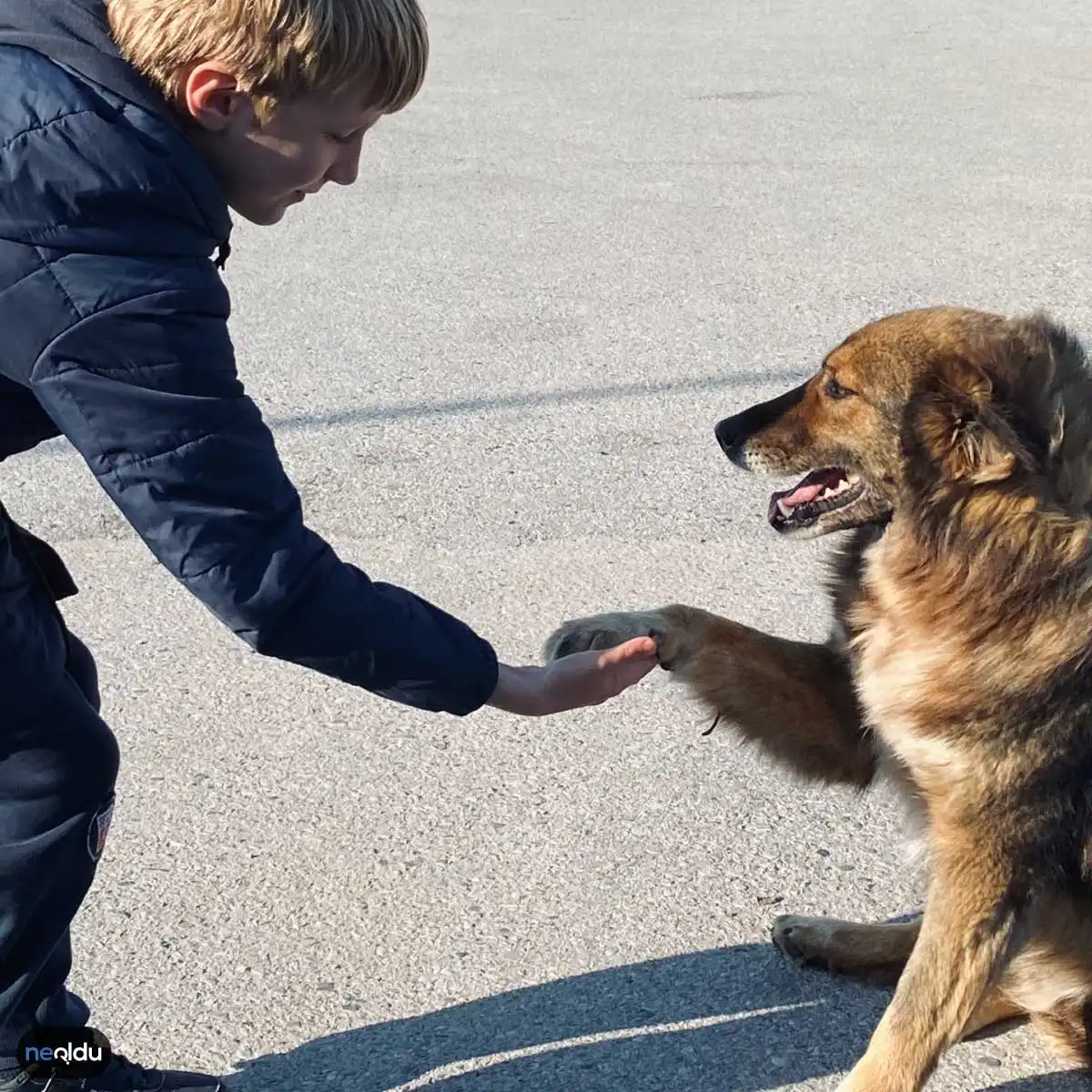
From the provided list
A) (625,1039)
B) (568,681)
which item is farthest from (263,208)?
(625,1039)

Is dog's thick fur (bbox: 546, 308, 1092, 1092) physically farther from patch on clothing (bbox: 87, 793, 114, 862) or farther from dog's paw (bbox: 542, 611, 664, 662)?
patch on clothing (bbox: 87, 793, 114, 862)

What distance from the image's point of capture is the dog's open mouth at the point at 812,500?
3.13 meters

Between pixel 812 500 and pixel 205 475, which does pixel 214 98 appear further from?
pixel 812 500

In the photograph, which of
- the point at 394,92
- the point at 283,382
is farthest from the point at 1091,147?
the point at 394,92

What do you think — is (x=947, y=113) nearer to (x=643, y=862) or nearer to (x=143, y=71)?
(x=643, y=862)

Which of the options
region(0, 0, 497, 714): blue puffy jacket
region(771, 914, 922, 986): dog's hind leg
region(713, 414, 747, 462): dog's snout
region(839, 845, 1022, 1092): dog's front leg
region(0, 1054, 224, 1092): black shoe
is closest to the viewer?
region(0, 0, 497, 714): blue puffy jacket

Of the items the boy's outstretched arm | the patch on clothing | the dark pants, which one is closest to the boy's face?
the boy's outstretched arm

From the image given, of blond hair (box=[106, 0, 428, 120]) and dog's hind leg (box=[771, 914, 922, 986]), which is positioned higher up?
blond hair (box=[106, 0, 428, 120])

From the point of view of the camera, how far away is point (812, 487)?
3.21 meters

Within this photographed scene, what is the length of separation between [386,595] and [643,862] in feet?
4.56

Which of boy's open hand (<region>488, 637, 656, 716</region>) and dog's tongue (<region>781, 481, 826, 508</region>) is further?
Answer: dog's tongue (<region>781, 481, 826, 508</region>)

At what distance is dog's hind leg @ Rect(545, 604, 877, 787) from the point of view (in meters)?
3.18

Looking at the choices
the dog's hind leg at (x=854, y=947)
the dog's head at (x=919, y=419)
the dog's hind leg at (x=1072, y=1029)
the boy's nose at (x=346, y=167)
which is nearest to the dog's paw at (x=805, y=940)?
the dog's hind leg at (x=854, y=947)

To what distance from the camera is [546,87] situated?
12070 millimetres
